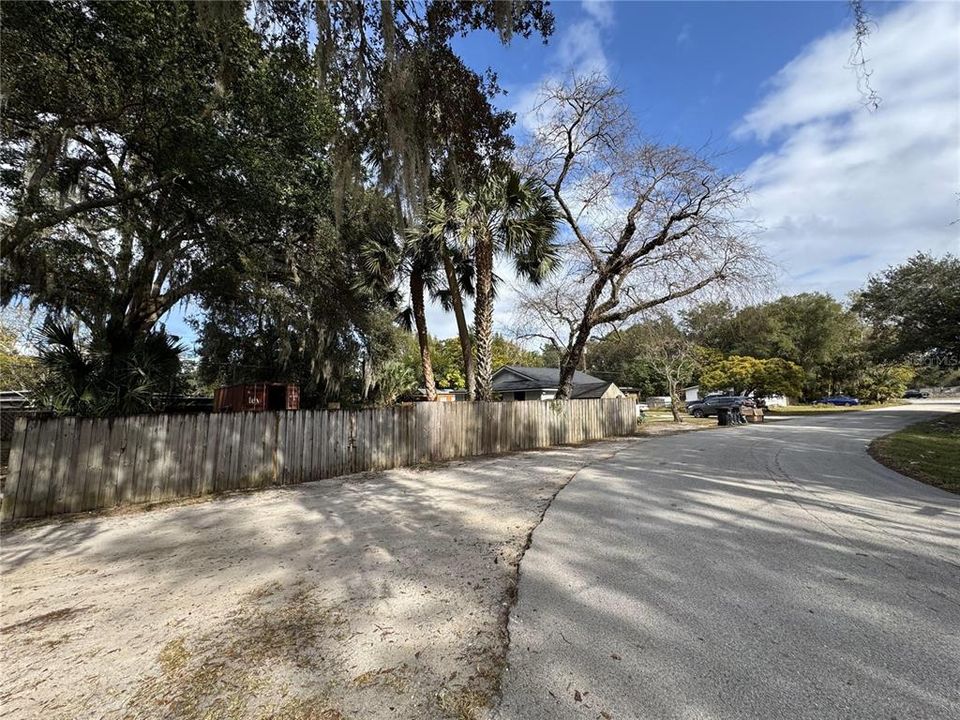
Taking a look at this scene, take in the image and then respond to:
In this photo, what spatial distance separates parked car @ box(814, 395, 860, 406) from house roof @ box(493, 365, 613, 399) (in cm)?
2922

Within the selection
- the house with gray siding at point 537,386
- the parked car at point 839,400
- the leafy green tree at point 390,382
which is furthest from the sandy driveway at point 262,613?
the parked car at point 839,400

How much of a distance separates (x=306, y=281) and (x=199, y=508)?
239 inches

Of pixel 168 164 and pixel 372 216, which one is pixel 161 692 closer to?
pixel 168 164

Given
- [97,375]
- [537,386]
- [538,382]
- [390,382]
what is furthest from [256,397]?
[538,382]

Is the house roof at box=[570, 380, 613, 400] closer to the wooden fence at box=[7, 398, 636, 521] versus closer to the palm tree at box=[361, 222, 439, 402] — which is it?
the palm tree at box=[361, 222, 439, 402]

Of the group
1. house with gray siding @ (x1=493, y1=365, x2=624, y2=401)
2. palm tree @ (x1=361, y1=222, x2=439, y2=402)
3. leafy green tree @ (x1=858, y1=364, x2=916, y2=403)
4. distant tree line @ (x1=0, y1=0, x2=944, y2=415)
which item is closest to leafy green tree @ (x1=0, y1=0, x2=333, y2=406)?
distant tree line @ (x1=0, y1=0, x2=944, y2=415)

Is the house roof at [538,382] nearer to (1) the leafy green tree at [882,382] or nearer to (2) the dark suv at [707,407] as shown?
(2) the dark suv at [707,407]

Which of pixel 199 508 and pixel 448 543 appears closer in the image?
pixel 448 543

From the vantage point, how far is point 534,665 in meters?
2.36

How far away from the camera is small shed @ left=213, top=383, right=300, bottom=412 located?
13.3 meters

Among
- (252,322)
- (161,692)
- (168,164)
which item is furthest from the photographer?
(252,322)

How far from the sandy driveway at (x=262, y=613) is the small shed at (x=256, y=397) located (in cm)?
755

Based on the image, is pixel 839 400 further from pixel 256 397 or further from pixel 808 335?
pixel 256 397

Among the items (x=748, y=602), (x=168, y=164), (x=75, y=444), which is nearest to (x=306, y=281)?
(x=168, y=164)
